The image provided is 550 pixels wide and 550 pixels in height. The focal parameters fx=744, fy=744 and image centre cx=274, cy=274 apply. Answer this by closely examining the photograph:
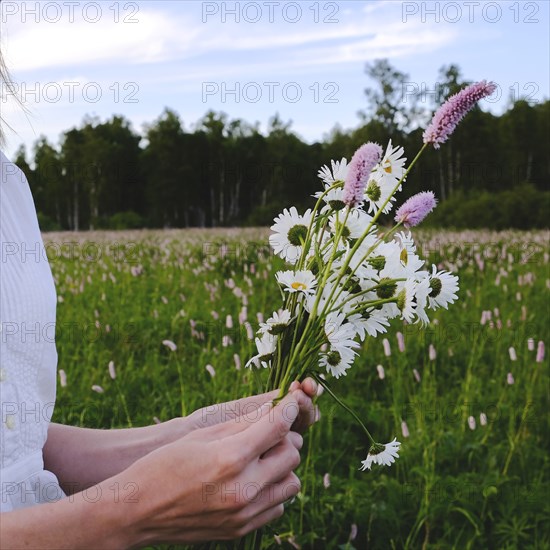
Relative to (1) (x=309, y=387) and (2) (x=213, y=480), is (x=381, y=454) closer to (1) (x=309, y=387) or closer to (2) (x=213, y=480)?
(1) (x=309, y=387)

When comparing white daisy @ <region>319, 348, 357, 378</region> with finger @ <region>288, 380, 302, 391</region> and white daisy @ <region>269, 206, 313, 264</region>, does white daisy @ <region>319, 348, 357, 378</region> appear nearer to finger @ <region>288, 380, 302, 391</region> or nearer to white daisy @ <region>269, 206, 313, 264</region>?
finger @ <region>288, 380, 302, 391</region>

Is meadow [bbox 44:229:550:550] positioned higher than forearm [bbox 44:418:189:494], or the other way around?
forearm [bbox 44:418:189:494]

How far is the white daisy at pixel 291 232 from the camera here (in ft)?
4.75

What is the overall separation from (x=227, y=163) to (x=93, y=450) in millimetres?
53746

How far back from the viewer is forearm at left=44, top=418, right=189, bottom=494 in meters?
1.44

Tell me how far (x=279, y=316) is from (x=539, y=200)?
25.6m

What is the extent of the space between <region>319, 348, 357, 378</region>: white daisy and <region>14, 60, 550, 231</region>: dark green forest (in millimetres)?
37257

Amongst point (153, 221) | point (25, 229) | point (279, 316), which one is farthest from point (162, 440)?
point (153, 221)

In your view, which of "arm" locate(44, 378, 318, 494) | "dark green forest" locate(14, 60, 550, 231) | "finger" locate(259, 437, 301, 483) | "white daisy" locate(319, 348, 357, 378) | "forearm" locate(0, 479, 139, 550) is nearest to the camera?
"forearm" locate(0, 479, 139, 550)

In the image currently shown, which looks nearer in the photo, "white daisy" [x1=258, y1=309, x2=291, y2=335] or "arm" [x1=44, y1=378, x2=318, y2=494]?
"white daisy" [x1=258, y1=309, x2=291, y2=335]

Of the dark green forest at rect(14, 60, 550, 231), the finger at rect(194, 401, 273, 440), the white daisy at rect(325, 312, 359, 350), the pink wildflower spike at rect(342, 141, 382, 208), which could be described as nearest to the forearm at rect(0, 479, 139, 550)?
the finger at rect(194, 401, 273, 440)

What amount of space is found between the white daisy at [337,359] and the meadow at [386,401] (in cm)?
13

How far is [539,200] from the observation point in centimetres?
2516

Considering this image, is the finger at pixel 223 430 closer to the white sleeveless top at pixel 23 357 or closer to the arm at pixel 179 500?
the arm at pixel 179 500
